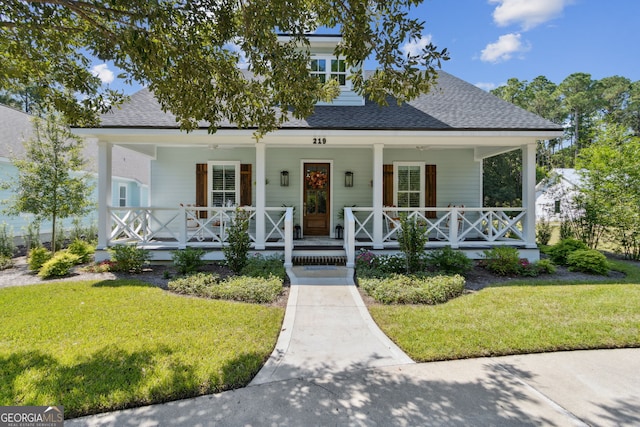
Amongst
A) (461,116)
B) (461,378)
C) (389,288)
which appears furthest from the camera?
(461,116)

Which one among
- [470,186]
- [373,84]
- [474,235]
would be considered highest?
[373,84]

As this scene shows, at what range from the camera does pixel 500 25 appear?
12.2m

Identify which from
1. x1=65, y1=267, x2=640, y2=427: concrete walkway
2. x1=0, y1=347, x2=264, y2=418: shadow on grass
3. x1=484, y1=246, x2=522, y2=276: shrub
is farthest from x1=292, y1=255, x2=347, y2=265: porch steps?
x1=0, y1=347, x2=264, y2=418: shadow on grass

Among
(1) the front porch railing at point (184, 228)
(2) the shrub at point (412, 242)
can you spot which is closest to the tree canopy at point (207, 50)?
(2) the shrub at point (412, 242)

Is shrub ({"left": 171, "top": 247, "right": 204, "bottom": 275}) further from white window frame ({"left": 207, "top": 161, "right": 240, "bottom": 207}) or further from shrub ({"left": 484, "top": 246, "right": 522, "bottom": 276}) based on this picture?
shrub ({"left": 484, "top": 246, "right": 522, "bottom": 276})

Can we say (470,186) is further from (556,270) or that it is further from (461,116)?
(556,270)

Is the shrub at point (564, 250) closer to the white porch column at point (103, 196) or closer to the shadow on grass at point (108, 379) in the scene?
the shadow on grass at point (108, 379)

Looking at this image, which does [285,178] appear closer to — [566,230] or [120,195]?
[566,230]

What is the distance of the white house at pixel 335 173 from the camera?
8086 mm

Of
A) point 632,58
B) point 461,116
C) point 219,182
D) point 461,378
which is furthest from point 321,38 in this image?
point 632,58

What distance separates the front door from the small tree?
6.81 metres

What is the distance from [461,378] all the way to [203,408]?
8.02ft

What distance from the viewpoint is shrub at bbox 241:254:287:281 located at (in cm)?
686

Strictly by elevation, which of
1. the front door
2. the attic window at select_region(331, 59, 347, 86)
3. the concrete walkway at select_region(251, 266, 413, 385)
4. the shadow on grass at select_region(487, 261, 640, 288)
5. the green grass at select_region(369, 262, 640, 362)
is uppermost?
the attic window at select_region(331, 59, 347, 86)
